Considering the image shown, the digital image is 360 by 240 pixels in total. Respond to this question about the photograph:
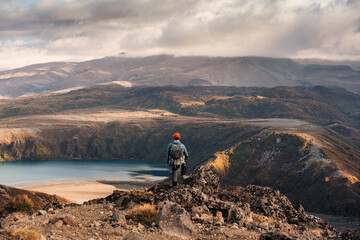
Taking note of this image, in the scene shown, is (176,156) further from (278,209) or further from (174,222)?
(174,222)

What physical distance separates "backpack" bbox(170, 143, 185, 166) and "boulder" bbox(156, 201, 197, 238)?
26.8 ft

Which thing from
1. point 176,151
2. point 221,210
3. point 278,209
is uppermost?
point 176,151

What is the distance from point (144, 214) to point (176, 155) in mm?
7753

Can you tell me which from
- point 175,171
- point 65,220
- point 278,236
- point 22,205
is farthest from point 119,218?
point 22,205

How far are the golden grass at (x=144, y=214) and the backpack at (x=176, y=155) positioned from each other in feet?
22.4

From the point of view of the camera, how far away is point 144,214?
22.1m

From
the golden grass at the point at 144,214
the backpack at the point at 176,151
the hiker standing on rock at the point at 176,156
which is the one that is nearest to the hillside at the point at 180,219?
the golden grass at the point at 144,214

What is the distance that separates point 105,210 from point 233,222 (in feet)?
26.2

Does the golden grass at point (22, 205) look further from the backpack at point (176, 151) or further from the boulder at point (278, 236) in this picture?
the boulder at point (278, 236)

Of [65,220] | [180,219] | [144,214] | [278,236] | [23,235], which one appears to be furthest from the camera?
[144,214]

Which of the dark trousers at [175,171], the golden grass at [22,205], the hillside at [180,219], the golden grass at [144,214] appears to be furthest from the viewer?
the dark trousers at [175,171]

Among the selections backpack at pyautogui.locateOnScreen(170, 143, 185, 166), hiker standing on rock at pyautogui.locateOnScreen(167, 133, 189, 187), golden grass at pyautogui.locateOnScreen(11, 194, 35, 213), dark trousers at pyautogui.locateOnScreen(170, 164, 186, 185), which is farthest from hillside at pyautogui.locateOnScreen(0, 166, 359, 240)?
golden grass at pyautogui.locateOnScreen(11, 194, 35, 213)

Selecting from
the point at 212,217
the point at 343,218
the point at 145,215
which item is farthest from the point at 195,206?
the point at 343,218

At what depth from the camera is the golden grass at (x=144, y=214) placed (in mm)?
21587
